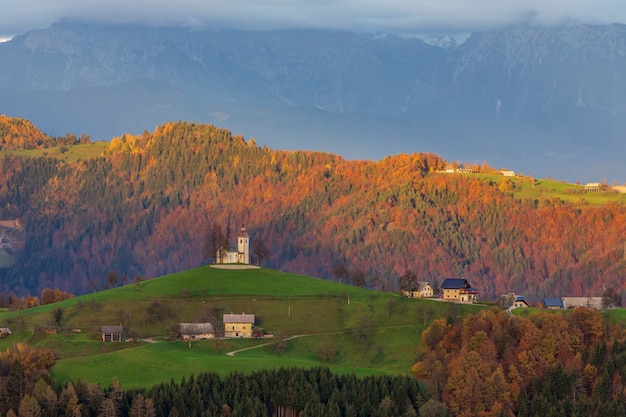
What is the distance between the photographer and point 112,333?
197000mm

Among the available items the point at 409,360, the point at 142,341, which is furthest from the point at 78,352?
the point at 409,360

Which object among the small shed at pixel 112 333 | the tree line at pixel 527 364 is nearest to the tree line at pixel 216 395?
the tree line at pixel 527 364

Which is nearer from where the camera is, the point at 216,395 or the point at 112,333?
the point at 216,395

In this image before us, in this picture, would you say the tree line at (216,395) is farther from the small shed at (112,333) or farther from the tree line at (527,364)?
the small shed at (112,333)

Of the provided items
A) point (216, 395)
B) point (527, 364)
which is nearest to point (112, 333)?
point (216, 395)

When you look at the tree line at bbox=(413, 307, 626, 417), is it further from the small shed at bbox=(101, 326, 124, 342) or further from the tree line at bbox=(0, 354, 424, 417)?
the small shed at bbox=(101, 326, 124, 342)

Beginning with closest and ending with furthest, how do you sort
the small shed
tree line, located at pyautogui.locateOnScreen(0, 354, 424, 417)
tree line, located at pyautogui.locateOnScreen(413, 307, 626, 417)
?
1. tree line, located at pyautogui.locateOnScreen(0, 354, 424, 417)
2. tree line, located at pyautogui.locateOnScreen(413, 307, 626, 417)
3. the small shed

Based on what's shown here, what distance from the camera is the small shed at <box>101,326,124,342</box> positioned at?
642ft

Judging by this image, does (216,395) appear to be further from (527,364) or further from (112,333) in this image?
(527,364)

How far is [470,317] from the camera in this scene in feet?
654

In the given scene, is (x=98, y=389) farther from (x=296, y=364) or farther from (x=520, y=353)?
(x=520, y=353)

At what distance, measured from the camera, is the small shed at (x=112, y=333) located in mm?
195625

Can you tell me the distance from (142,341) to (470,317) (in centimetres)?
4203

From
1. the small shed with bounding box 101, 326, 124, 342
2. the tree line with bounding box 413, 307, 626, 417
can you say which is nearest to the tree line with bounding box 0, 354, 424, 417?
the tree line with bounding box 413, 307, 626, 417
